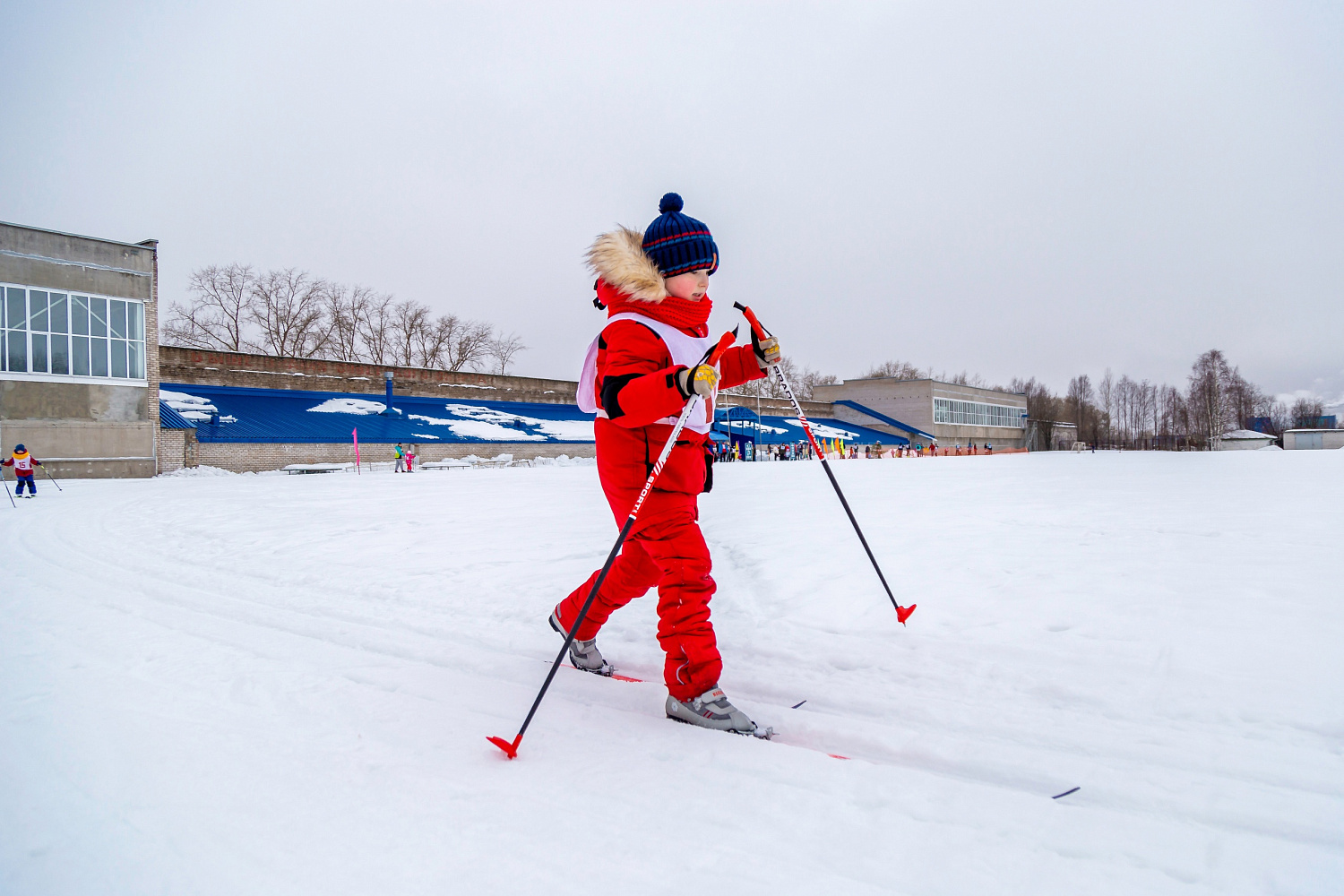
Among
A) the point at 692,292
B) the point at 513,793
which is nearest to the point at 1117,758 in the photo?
the point at 513,793

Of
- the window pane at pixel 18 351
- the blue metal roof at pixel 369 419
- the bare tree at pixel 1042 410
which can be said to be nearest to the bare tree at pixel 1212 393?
the bare tree at pixel 1042 410

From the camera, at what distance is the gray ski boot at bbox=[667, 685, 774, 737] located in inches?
93.8

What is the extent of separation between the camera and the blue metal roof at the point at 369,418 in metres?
26.6

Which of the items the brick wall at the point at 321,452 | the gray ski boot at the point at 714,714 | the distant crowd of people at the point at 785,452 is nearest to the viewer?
the gray ski boot at the point at 714,714

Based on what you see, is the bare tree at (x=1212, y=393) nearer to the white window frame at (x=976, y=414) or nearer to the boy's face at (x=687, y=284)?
the white window frame at (x=976, y=414)

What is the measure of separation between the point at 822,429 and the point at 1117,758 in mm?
50380

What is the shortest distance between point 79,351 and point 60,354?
1.63 feet

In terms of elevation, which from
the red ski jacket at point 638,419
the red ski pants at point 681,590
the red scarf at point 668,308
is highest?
the red scarf at point 668,308

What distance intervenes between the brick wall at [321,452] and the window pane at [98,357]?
8.75 feet

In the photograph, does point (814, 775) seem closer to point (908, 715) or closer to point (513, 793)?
point (908, 715)

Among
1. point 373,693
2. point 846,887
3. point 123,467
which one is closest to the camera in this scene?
point 846,887

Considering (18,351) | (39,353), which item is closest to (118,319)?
(39,353)

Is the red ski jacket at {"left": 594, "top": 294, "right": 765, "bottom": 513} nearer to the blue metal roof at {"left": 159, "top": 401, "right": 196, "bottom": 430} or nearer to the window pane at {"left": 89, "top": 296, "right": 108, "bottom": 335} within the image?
the window pane at {"left": 89, "top": 296, "right": 108, "bottom": 335}

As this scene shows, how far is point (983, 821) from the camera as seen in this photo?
1.79 m
